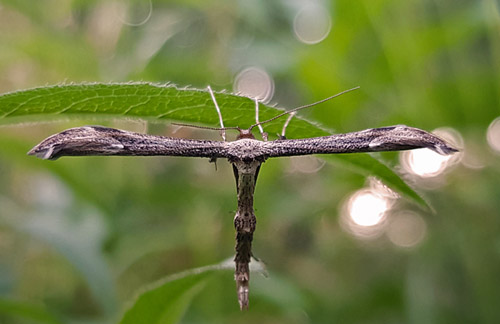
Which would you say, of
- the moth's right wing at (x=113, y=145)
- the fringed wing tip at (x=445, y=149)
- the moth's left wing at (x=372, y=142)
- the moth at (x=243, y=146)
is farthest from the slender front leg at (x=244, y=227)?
the fringed wing tip at (x=445, y=149)

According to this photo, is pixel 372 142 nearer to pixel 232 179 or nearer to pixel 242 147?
pixel 242 147

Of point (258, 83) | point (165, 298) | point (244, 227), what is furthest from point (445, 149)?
point (258, 83)

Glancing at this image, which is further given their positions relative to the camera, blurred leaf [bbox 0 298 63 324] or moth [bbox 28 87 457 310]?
blurred leaf [bbox 0 298 63 324]

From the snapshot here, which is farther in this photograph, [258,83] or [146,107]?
[258,83]

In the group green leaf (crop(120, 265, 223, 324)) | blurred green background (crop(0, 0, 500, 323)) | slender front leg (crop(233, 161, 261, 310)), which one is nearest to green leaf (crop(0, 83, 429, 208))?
slender front leg (crop(233, 161, 261, 310))

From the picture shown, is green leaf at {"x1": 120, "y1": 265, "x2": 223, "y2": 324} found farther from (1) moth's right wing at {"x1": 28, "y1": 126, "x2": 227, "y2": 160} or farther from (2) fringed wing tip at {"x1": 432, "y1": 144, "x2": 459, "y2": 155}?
(2) fringed wing tip at {"x1": 432, "y1": 144, "x2": 459, "y2": 155}

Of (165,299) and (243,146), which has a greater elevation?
(243,146)
